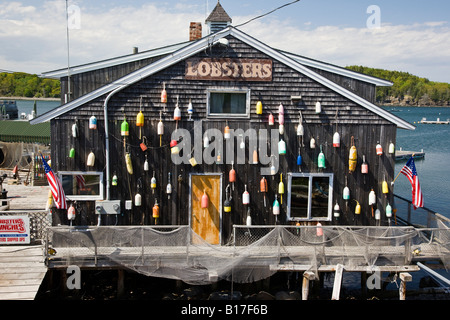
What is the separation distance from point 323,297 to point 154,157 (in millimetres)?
8019

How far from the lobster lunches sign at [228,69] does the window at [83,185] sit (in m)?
4.60

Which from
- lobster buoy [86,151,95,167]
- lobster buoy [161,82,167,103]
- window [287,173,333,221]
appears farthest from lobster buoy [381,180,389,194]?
lobster buoy [86,151,95,167]

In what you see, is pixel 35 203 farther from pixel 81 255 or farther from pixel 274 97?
pixel 274 97

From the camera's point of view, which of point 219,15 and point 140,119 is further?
point 219,15

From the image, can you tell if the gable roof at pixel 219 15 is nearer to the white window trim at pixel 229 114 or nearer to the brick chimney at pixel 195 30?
the brick chimney at pixel 195 30

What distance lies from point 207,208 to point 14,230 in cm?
641

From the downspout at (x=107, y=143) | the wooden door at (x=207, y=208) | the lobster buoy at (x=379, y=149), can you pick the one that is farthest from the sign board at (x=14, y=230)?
the lobster buoy at (x=379, y=149)

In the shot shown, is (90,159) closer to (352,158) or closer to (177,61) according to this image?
(177,61)

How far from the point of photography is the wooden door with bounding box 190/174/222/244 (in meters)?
15.5

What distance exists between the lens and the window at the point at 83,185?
1505 cm

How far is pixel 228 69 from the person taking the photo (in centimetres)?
1506

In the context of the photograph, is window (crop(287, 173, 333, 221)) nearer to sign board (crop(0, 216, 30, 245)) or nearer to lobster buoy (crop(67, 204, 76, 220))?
lobster buoy (crop(67, 204, 76, 220))

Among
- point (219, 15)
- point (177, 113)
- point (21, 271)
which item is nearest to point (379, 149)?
point (177, 113)

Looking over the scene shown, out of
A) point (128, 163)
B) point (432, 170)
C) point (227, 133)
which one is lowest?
point (432, 170)
